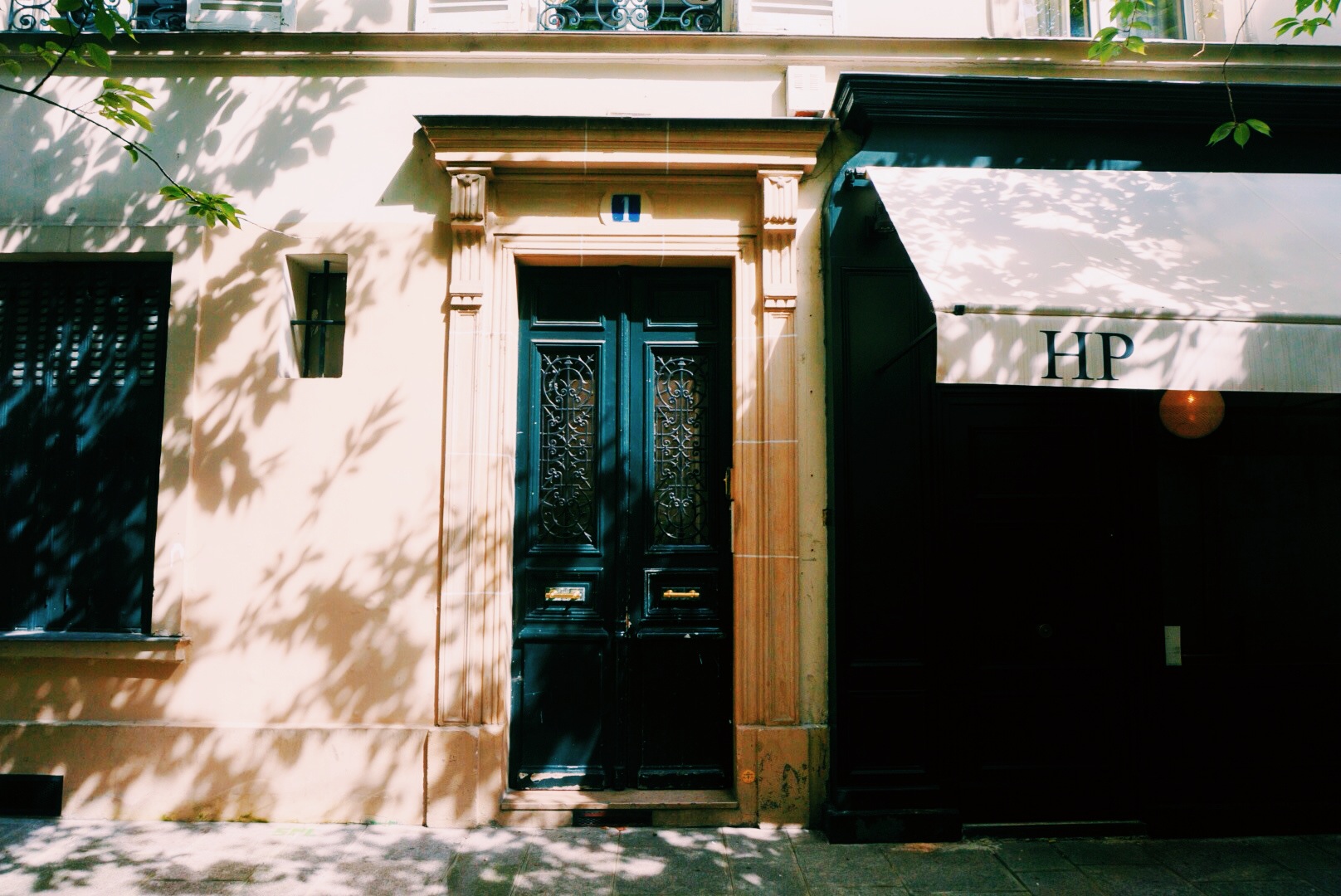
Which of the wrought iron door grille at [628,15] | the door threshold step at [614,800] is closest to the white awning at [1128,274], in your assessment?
the wrought iron door grille at [628,15]

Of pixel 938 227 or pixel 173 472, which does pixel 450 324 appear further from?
pixel 938 227

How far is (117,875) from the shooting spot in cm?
378

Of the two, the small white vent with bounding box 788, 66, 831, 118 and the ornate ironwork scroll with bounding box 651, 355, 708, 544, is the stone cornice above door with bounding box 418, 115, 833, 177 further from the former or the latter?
the ornate ironwork scroll with bounding box 651, 355, 708, 544

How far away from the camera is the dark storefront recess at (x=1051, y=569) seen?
4371 millimetres

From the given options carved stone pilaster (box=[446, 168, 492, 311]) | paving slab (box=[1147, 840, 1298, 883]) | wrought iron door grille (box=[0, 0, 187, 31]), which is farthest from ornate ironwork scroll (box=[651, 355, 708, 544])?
wrought iron door grille (box=[0, 0, 187, 31])

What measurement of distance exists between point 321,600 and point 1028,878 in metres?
4.41

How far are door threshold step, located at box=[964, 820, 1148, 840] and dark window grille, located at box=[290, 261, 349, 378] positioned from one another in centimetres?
506

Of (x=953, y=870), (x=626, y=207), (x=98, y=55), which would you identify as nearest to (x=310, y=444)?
(x=98, y=55)

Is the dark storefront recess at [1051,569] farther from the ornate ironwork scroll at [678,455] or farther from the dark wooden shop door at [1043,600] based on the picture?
the ornate ironwork scroll at [678,455]

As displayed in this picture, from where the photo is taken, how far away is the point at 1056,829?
432cm

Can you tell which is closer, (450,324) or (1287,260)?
(1287,260)

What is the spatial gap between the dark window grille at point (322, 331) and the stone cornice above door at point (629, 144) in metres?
1.20

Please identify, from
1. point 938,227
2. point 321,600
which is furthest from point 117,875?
point 938,227

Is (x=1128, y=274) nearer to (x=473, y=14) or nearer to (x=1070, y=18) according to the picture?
(x=1070, y=18)
